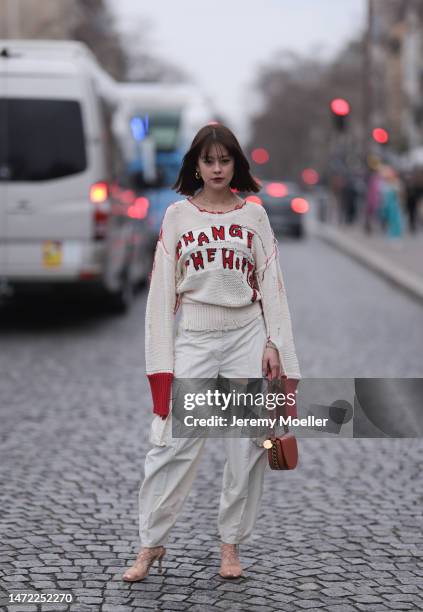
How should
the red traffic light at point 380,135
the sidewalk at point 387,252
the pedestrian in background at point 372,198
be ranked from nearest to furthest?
1. the sidewalk at point 387,252
2. the red traffic light at point 380,135
3. the pedestrian in background at point 372,198

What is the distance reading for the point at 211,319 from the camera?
4.48 m

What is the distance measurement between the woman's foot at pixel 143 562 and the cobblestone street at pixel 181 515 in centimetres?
4

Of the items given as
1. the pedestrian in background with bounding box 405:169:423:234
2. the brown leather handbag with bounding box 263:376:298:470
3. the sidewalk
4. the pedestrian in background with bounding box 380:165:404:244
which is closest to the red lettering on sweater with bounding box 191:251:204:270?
the brown leather handbag with bounding box 263:376:298:470

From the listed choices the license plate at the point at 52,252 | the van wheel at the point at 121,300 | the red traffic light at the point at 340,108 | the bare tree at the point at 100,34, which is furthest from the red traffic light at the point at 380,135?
the bare tree at the point at 100,34

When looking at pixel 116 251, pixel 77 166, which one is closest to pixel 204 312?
pixel 77 166

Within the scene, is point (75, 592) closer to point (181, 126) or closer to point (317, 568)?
point (317, 568)

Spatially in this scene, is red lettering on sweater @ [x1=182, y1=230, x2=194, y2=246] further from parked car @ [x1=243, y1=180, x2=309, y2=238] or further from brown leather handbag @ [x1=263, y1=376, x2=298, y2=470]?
parked car @ [x1=243, y1=180, x2=309, y2=238]

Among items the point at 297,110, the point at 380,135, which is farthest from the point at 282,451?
the point at 297,110

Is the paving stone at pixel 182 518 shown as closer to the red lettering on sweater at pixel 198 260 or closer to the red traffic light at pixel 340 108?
the red lettering on sweater at pixel 198 260

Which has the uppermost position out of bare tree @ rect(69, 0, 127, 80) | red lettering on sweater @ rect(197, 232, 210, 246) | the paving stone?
bare tree @ rect(69, 0, 127, 80)

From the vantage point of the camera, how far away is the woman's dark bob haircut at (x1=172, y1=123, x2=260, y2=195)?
4.46 m

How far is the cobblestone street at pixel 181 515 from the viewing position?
448 cm

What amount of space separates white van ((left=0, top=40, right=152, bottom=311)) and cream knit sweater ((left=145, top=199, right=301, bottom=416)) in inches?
310

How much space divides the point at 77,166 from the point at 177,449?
8.18 meters
